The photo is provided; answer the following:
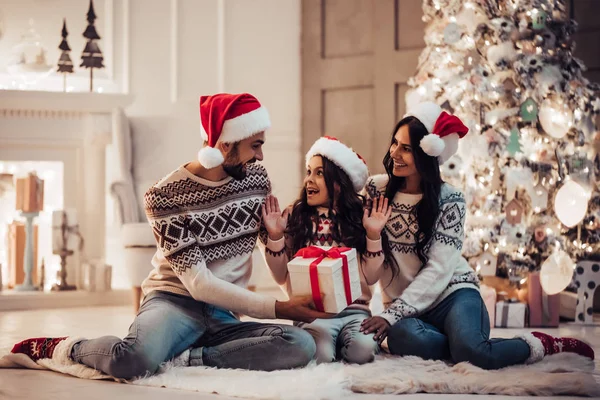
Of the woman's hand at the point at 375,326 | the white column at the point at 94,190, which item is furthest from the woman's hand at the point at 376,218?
the white column at the point at 94,190

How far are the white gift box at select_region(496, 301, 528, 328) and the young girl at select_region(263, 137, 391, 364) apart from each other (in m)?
1.07

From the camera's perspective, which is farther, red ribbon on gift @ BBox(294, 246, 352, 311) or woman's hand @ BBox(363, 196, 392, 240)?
woman's hand @ BBox(363, 196, 392, 240)

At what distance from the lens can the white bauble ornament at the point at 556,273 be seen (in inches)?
148

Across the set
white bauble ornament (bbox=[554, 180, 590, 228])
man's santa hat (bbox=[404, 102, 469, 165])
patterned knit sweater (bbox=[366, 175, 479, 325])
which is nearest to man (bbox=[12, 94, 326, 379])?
patterned knit sweater (bbox=[366, 175, 479, 325])

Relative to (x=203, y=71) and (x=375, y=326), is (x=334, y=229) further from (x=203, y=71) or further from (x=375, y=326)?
(x=203, y=71)

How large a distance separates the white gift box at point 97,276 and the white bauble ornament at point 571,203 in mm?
2377

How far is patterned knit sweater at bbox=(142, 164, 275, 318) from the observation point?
2537 mm

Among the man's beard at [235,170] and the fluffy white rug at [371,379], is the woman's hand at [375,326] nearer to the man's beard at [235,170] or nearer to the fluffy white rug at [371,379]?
the fluffy white rug at [371,379]

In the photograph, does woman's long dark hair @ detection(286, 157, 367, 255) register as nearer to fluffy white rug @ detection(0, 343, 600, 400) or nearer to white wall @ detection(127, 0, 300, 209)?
fluffy white rug @ detection(0, 343, 600, 400)

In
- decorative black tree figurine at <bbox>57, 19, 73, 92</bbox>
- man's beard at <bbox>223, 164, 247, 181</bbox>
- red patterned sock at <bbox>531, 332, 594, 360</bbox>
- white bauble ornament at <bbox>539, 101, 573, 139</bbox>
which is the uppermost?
decorative black tree figurine at <bbox>57, 19, 73, 92</bbox>

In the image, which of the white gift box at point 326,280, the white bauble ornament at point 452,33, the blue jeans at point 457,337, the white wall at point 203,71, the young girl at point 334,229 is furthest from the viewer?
the white wall at point 203,71

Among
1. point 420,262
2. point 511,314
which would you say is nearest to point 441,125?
point 420,262

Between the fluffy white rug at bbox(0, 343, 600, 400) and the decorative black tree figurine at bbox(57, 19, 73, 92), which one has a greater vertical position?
the decorative black tree figurine at bbox(57, 19, 73, 92)

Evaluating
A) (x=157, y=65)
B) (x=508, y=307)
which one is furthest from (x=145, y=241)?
(x=508, y=307)
